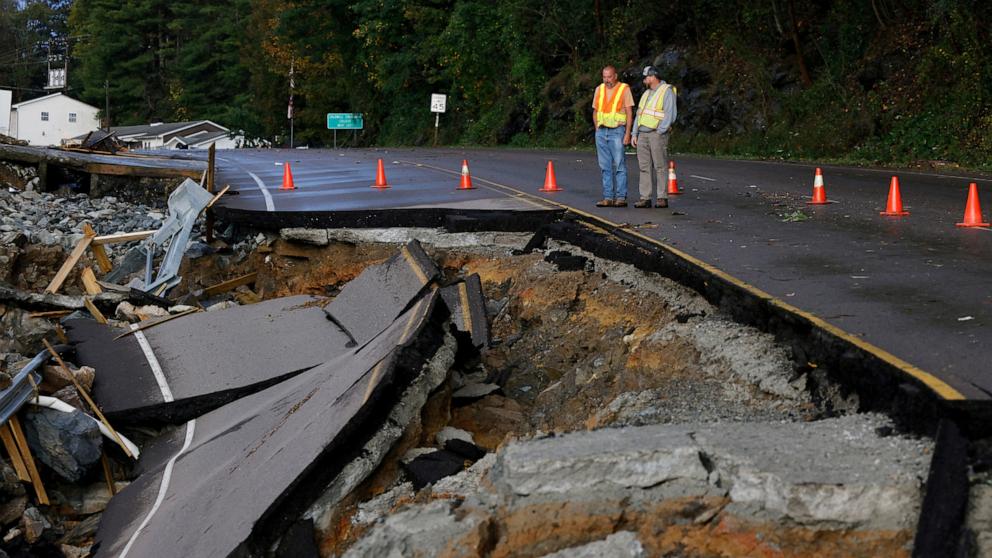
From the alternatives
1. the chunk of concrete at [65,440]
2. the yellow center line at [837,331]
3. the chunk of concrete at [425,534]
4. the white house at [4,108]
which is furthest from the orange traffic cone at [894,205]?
the white house at [4,108]

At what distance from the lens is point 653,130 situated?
1301 centimetres

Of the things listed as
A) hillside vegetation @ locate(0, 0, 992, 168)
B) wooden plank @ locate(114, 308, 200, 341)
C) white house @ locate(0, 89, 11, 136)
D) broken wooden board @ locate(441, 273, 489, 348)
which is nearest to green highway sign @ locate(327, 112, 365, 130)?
hillside vegetation @ locate(0, 0, 992, 168)

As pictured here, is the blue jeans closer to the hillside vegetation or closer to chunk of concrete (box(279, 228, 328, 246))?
chunk of concrete (box(279, 228, 328, 246))

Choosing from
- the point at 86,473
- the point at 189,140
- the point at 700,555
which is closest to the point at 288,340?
the point at 86,473

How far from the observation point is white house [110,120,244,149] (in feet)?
254

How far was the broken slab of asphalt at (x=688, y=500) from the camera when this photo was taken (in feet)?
13.3

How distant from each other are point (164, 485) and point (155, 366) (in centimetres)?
217

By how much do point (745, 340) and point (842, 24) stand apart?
81.5 feet

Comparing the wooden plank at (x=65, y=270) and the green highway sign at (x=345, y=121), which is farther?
the green highway sign at (x=345, y=121)

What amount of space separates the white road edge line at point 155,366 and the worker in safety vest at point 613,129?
6116 mm

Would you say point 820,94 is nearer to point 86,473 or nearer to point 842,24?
point 842,24

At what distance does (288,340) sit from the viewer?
9117 mm

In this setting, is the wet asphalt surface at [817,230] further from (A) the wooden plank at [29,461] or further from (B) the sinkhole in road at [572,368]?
(A) the wooden plank at [29,461]

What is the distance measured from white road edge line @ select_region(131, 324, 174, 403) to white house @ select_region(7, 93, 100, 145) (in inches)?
3640
